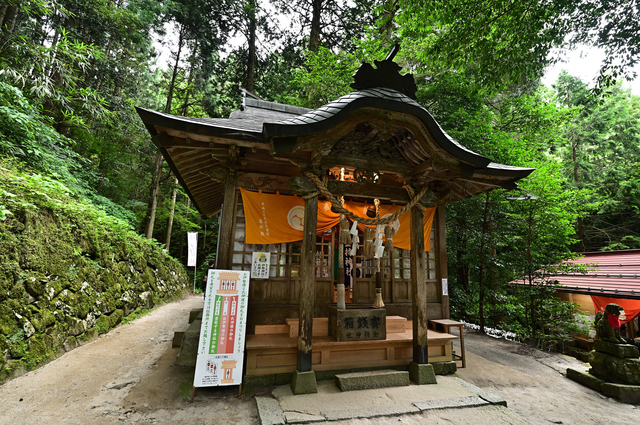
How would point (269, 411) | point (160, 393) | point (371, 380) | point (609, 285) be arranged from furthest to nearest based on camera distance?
point (609, 285)
point (371, 380)
point (160, 393)
point (269, 411)

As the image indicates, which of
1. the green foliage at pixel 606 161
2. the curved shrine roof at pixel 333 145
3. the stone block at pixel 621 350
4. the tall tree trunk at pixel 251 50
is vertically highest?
the tall tree trunk at pixel 251 50

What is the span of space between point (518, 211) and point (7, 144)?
14127 mm

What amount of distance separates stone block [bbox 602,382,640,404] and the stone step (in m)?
3.67

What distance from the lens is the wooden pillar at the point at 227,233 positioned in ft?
17.5

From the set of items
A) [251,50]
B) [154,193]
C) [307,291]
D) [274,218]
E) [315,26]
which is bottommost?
[307,291]

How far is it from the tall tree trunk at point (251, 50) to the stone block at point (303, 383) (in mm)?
15025

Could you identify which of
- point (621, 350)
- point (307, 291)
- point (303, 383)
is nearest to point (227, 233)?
point (307, 291)

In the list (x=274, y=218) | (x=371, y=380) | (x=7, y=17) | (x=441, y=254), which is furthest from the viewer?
(x=7, y=17)

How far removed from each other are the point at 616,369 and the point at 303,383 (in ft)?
19.0

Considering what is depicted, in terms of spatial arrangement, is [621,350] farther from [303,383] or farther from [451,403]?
[303,383]

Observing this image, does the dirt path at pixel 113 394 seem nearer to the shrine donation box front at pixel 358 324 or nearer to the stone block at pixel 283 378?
the stone block at pixel 283 378

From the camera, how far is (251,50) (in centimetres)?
1634

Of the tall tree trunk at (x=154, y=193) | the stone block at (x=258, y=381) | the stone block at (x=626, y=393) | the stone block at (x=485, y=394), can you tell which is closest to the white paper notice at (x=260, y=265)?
the stone block at (x=258, y=381)

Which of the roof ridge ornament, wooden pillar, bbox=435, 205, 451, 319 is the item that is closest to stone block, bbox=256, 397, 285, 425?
wooden pillar, bbox=435, 205, 451, 319
